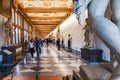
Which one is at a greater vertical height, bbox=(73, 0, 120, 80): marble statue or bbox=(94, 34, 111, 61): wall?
bbox=(73, 0, 120, 80): marble statue

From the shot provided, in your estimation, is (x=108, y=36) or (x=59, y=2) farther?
(x=59, y=2)

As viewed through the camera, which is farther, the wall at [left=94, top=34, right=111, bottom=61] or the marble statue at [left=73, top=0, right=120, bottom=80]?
the wall at [left=94, top=34, right=111, bottom=61]

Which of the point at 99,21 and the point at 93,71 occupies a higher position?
the point at 99,21

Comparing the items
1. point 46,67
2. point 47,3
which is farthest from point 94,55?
point 47,3

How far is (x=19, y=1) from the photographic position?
18016 mm

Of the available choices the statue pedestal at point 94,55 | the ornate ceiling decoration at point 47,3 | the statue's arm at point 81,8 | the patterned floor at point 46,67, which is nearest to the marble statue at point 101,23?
the statue's arm at point 81,8

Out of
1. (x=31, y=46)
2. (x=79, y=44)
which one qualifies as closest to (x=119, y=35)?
(x=31, y=46)

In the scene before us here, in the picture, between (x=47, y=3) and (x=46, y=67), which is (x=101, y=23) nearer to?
(x=46, y=67)

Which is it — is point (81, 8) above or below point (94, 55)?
above

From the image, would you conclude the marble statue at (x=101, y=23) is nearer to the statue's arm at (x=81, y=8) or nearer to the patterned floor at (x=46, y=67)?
the statue's arm at (x=81, y=8)

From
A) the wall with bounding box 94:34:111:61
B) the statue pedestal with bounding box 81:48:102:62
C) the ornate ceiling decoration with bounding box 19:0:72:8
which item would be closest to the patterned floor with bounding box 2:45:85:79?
the statue pedestal with bounding box 81:48:102:62

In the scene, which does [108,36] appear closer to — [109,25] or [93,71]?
[109,25]

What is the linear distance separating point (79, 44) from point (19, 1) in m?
5.57

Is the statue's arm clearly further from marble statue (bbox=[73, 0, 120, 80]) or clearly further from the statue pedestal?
the statue pedestal
